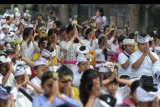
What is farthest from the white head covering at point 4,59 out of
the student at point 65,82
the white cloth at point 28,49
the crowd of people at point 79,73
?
→ the white cloth at point 28,49

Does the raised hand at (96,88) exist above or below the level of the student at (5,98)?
above

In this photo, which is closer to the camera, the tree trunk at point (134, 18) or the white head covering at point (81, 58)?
the white head covering at point (81, 58)

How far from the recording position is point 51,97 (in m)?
6.34

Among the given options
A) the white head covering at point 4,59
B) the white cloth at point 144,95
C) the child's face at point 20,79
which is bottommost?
the child's face at point 20,79

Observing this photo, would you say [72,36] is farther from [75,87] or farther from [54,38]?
[75,87]

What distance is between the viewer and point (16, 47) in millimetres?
10156

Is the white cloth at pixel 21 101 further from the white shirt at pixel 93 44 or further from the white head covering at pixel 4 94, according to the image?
the white shirt at pixel 93 44

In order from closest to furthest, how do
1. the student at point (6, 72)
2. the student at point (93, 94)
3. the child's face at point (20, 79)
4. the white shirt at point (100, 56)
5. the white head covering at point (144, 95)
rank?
the white head covering at point (144, 95) < the student at point (93, 94) < the child's face at point (20, 79) < the student at point (6, 72) < the white shirt at point (100, 56)

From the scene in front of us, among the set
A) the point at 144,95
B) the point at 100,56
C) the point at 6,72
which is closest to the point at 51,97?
the point at 144,95

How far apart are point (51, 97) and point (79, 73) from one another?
2.28 metres

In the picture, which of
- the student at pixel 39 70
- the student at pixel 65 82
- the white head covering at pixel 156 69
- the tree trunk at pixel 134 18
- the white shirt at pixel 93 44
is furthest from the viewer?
the tree trunk at pixel 134 18

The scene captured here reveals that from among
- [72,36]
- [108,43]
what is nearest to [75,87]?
[72,36]

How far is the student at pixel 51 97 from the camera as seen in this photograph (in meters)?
A: 6.25

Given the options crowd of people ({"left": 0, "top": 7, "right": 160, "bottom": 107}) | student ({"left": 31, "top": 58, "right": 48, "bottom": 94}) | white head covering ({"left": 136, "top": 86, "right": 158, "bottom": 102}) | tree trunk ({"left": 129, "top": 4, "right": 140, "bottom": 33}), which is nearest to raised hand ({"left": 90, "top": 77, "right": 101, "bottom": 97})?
crowd of people ({"left": 0, "top": 7, "right": 160, "bottom": 107})
